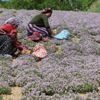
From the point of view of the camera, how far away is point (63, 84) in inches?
296

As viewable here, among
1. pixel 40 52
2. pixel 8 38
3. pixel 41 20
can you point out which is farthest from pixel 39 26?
pixel 8 38

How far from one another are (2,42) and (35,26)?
12.9 ft

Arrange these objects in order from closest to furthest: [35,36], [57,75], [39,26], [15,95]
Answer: [15,95], [57,75], [35,36], [39,26]

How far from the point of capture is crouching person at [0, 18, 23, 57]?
33.4 feet

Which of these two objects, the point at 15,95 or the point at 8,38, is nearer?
the point at 15,95

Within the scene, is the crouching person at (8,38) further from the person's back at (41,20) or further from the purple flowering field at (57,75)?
the person's back at (41,20)

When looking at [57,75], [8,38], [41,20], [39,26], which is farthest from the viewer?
[39,26]

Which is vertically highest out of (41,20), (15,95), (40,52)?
(15,95)

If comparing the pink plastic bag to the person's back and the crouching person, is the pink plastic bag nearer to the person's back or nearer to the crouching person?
the crouching person

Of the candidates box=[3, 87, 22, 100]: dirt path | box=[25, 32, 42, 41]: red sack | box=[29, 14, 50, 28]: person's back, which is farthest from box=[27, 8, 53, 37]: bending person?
box=[3, 87, 22, 100]: dirt path

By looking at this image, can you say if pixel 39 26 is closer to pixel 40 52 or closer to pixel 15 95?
pixel 40 52

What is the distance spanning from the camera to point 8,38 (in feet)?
33.5

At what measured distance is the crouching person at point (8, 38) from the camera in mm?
10180

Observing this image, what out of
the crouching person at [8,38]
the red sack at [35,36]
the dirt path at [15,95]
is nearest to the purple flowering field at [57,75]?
the dirt path at [15,95]
